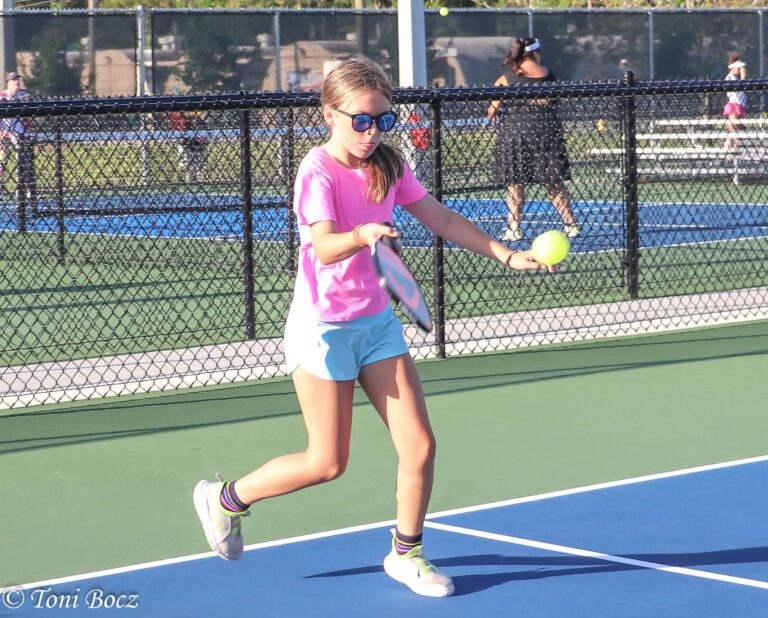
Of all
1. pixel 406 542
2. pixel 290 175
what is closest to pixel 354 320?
pixel 406 542

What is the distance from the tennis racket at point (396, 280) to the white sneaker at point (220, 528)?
97 cm

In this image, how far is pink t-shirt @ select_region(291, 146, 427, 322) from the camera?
193 inches

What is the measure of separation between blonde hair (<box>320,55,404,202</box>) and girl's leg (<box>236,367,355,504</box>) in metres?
0.63

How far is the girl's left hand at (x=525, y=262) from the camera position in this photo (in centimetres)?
498

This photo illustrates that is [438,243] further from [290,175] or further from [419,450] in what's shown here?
[419,450]

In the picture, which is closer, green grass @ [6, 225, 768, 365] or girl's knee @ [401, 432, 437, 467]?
girl's knee @ [401, 432, 437, 467]

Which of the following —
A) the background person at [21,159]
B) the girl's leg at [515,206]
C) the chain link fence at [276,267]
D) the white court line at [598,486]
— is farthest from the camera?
the background person at [21,159]

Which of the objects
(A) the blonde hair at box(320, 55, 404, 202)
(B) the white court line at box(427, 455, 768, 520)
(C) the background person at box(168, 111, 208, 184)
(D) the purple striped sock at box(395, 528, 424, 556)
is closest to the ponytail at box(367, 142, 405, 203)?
(A) the blonde hair at box(320, 55, 404, 202)

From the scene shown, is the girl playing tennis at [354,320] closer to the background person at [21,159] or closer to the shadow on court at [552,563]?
the shadow on court at [552,563]

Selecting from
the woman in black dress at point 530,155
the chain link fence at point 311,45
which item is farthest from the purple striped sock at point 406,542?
the chain link fence at point 311,45

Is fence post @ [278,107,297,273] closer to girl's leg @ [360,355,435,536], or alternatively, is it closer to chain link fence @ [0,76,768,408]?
chain link fence @ [0,76,768,408]

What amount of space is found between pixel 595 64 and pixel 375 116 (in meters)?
21.3

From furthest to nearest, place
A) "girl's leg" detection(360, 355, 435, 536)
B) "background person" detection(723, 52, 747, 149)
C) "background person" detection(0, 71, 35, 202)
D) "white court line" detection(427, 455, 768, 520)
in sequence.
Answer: "background person" detection(723, 52, 747, 149) < "background person" detection(0, 71, 35, 202) < "white court line" detection(427, 455, 768, 520) < "girl's leg" detection(360, 355, 435, 536)

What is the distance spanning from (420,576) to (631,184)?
6318 mm
